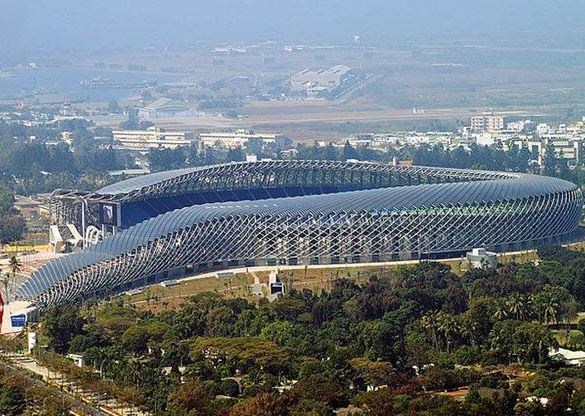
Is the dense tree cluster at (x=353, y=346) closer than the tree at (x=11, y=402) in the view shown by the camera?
Yes

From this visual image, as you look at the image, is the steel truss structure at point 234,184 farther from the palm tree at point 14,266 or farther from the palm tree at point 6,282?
the palm tree at point 6,282

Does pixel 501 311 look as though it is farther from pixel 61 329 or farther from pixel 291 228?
pixel 291 228

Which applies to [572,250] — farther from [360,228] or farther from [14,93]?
[14,93]

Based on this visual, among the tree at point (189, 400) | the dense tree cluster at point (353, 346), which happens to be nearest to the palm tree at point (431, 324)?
the dense tree cluster at point (353, 346)

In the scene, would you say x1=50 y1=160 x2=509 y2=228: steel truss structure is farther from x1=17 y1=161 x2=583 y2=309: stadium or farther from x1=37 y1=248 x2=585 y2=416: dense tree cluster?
x1=37 y1=248 x2=585 y2=416: dense tree cluster

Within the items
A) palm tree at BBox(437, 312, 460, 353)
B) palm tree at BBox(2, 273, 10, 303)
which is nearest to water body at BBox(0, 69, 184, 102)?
palm tree at BBox(2, 273, 10, 303)

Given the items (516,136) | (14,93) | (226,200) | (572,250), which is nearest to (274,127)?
(516,136)

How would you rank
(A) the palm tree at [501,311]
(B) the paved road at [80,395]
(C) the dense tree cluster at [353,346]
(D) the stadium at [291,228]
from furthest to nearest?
1. (D) the stadium at [291,228]
2. (A) the palm tree at [501,311]
3. (B) the paved road at [80,395]
4. (C) the dense tree cluster at [353,346]
